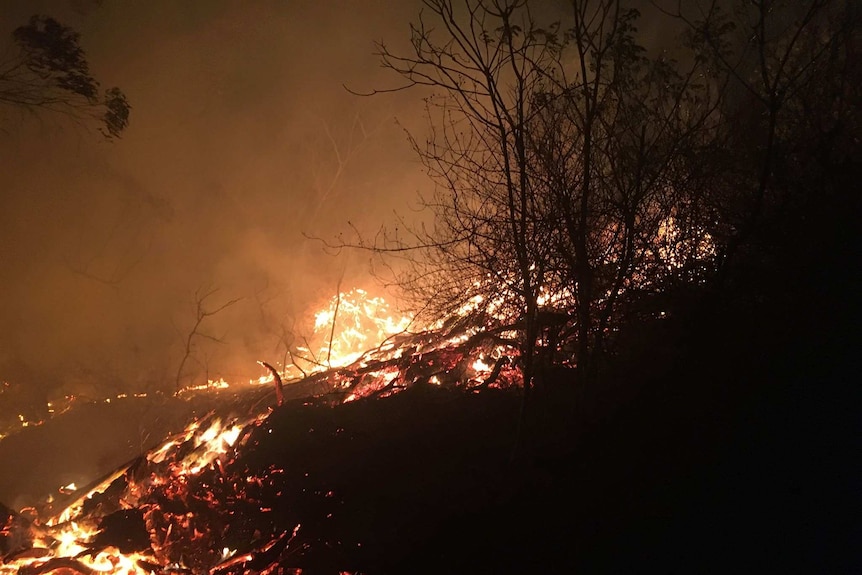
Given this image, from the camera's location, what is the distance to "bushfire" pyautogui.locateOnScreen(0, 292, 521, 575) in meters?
4.98

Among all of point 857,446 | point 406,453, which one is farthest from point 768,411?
point 406,453

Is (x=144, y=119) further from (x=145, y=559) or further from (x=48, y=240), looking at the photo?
(x=145, y=559)

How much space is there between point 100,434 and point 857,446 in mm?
15638

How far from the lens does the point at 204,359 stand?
59.1 ft

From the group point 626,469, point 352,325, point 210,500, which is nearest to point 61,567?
point 210,500

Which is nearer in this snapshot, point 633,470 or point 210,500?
point 633,470

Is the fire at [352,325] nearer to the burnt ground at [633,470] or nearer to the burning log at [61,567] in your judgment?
the burnt ground at [633,470]

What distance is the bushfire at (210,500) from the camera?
498 centimetres

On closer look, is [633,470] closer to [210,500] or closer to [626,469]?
[626,469]

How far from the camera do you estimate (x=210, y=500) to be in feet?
18.5

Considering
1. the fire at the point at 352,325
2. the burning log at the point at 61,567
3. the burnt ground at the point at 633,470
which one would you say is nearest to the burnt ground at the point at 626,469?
the burnt ground at the point at 633,470

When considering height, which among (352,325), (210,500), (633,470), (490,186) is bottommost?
(210,500)

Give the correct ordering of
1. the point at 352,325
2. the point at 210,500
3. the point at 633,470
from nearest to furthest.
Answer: the point at 633,470
the point at 210,500
the point at 352,325

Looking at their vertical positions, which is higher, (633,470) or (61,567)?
(633,470)
